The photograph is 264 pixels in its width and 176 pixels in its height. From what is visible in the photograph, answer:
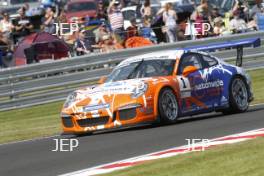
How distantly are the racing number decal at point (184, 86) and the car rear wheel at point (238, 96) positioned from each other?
1084 mm

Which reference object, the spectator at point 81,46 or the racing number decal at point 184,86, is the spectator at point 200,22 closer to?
the spectator at point 81,46

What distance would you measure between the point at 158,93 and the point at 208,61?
1.98 meters

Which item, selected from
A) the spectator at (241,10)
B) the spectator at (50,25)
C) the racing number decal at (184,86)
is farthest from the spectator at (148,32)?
the racing number decal at (184,86)

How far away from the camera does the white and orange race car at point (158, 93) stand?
13992 millimetres

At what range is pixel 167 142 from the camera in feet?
38.6

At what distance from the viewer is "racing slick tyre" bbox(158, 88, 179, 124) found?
14.2 meters

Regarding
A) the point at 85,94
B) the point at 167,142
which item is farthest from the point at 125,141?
the point at 85,94

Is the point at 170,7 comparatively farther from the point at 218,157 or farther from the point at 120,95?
the point at 218,157

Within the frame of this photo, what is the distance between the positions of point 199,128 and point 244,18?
623 inches

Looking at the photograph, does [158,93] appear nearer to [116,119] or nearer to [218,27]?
[116,119]

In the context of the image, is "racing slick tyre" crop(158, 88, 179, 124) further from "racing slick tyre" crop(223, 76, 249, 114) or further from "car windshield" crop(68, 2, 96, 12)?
"car windshield" crop(68, 2, 96, 12)

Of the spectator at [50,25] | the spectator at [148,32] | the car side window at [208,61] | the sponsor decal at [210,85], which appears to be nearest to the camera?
the sponsor decal at [210,85]

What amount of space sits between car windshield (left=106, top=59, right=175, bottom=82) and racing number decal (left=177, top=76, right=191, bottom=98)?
0.79 ft

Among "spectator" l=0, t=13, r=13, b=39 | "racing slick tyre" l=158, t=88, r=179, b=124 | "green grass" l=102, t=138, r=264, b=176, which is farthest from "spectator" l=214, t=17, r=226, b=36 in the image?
"green grass" l=102, t=138, r=264, b=176
